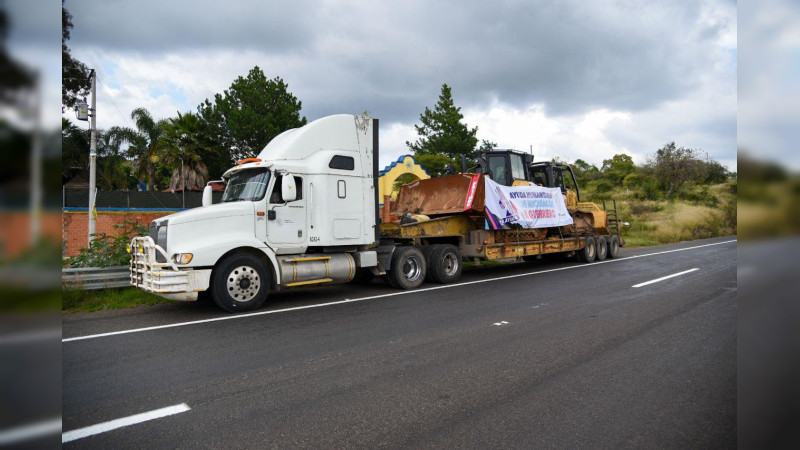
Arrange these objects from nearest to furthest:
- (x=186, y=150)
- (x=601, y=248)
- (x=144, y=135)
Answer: (x=601, y=248) → (x=186, y=150) → (x=144, y=135)

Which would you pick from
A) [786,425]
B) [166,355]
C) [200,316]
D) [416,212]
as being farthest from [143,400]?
[416,212]

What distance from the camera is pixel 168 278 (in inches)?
287

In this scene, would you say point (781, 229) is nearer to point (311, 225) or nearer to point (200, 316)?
point (200, 316)

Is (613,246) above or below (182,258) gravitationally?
below

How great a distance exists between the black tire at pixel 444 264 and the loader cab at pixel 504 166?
3.32 meters

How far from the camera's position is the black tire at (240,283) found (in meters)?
7.52

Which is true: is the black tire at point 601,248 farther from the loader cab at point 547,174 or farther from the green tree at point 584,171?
the green tree at point 584,171

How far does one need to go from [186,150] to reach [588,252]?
28.4 m

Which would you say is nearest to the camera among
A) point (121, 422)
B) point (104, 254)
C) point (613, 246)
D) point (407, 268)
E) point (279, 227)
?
point (121, 422)

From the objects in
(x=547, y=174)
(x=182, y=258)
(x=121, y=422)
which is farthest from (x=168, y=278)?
(x=547, y=174)

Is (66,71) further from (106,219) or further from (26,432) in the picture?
(106,219)

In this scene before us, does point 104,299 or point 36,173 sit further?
point 104,299

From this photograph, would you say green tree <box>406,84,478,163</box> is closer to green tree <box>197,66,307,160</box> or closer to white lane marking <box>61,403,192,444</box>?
green tree <box>197,66,307,160</box>

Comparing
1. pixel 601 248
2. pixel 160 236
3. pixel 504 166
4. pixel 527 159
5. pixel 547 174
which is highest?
pixel 527 159
